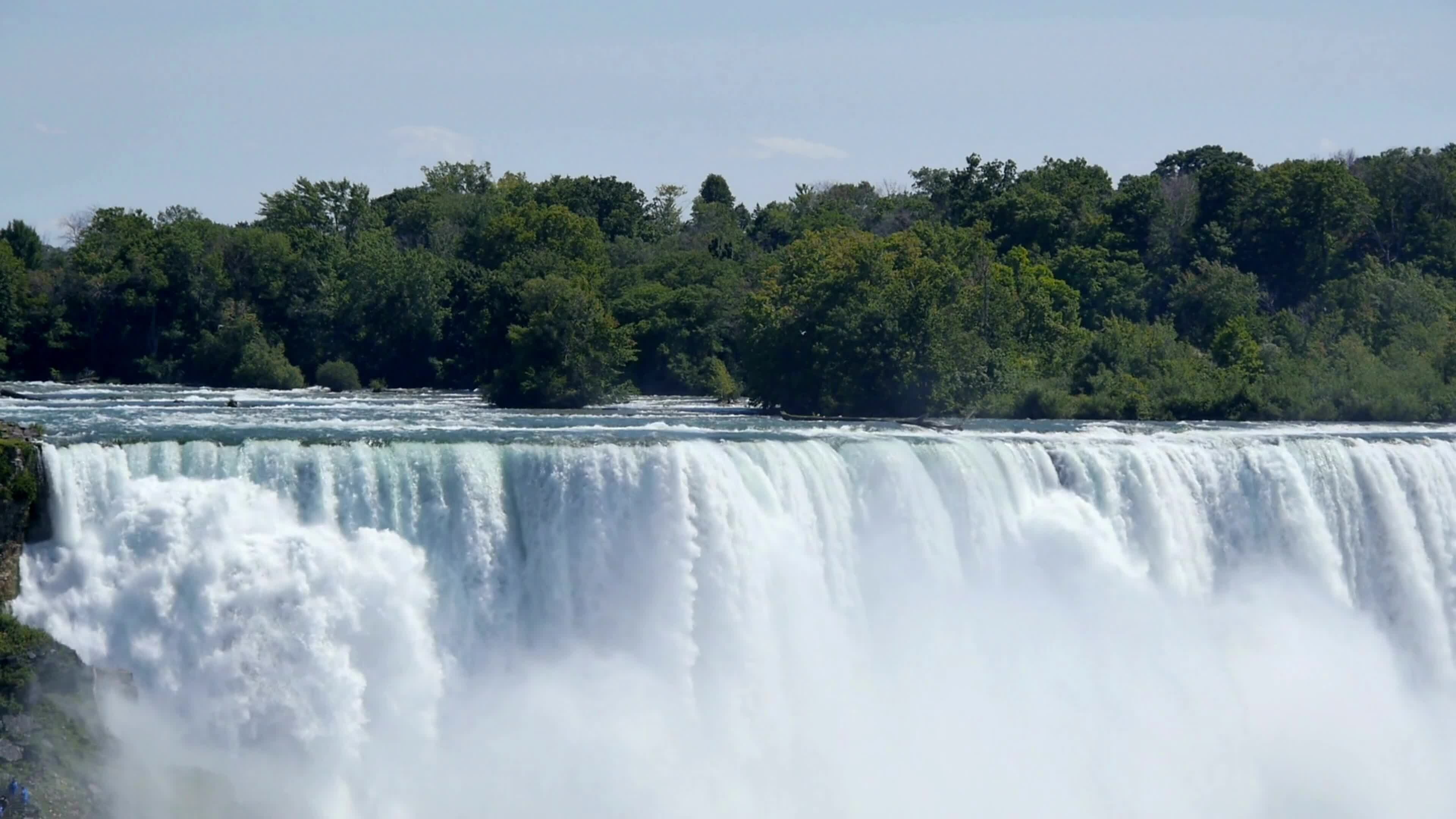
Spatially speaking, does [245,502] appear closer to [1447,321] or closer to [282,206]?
[1447,321]

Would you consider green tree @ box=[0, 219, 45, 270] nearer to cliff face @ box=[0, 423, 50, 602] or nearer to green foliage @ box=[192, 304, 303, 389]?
green foliage @ box=[192, 304, 303, 389]

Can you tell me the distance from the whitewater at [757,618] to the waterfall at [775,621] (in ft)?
0.15

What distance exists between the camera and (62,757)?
18016mm

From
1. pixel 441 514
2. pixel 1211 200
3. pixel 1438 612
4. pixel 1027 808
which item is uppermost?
pixel 1211 200

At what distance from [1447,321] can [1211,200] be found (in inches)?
605

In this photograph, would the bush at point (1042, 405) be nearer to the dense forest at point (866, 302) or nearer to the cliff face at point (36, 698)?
the dense forest at point (866, 302)

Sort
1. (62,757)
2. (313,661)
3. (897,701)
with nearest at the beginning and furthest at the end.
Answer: (62,757) → (313,661) → (897,701)

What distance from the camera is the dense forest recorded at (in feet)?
135

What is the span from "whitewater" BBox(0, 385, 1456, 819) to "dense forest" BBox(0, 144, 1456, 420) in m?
12.1

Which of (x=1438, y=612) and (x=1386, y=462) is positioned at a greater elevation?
(x=1386, y=462)

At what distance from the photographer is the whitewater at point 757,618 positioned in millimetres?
19797

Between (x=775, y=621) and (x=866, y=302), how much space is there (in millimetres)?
18914

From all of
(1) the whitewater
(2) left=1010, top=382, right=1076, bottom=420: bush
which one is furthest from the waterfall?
(2) left=1010, top=382, right=1076, bottom=420: bush

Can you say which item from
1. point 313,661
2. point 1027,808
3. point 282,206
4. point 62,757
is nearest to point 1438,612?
point 1027,808
